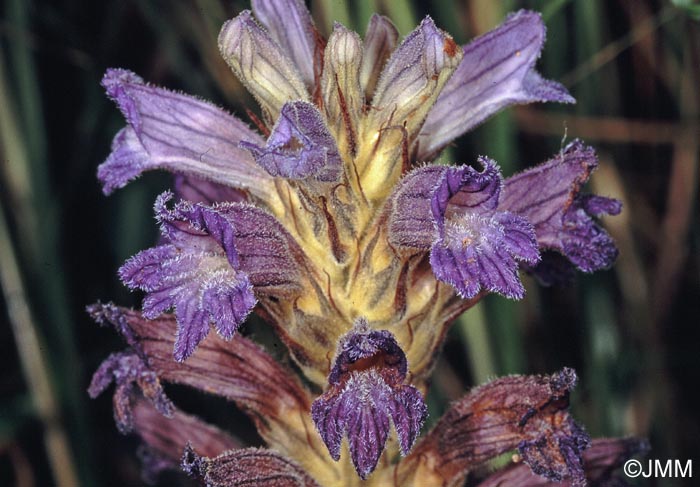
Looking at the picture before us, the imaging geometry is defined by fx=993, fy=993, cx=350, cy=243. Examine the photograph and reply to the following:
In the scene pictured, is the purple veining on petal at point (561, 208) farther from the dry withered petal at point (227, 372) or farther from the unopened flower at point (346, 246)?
the dry withered petal at point (227, 372)

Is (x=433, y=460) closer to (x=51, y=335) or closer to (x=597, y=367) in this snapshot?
(x=597, y=367)

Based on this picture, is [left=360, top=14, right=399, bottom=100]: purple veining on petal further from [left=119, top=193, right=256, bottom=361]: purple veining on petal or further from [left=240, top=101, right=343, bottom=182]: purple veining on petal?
[left=119, top=193, right=256, bottom=361]: purple veining on petal

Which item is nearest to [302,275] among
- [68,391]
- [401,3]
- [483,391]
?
[483,391]

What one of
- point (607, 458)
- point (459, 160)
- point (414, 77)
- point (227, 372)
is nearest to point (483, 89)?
point (414, 77)

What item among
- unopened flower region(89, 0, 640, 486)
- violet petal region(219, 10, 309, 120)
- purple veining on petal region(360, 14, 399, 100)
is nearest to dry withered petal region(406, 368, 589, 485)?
unopened flower region(89, 0, 640, 486)

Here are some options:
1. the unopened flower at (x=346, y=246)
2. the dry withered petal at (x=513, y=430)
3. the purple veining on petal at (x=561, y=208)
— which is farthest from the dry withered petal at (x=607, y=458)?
the purple veining on petal at (x=561, y=208)
